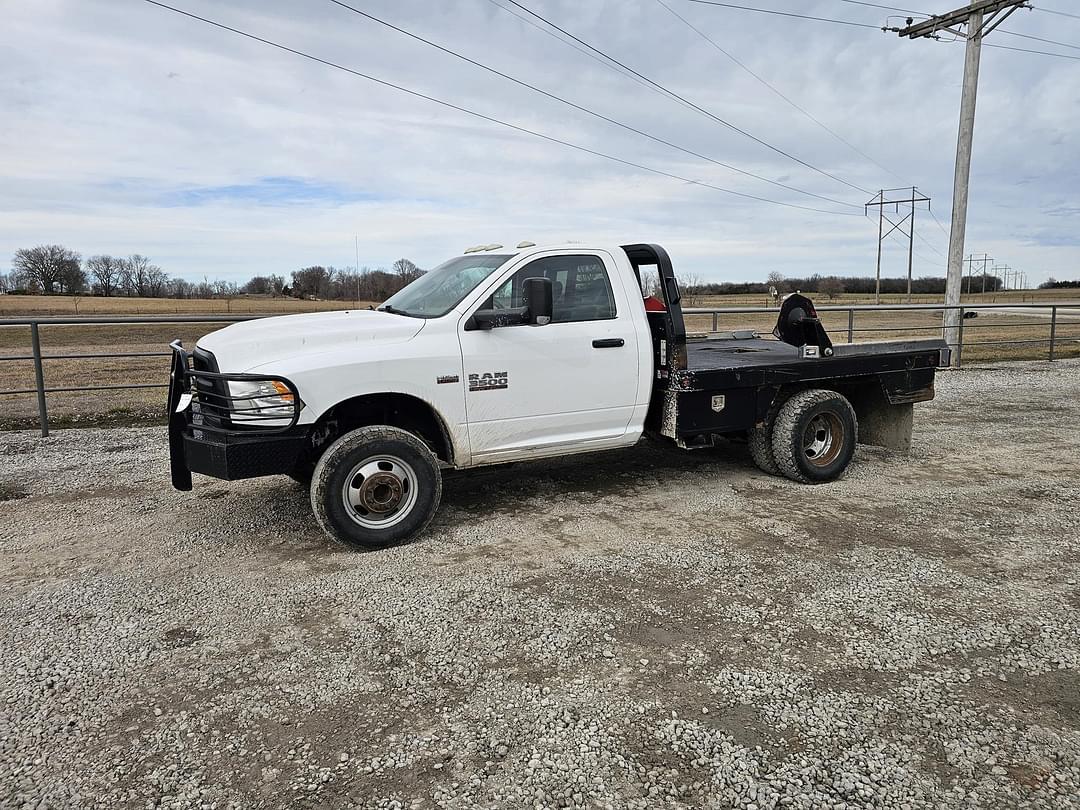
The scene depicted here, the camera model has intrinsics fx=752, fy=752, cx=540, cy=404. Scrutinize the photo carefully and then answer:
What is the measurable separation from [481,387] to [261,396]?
1.44 metres

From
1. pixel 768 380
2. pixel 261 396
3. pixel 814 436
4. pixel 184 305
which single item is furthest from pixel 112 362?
pixel 184 305

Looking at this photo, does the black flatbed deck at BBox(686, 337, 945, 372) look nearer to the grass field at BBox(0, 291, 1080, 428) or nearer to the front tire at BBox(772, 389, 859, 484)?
the front tire at BBox(772, 389, 859, 484)

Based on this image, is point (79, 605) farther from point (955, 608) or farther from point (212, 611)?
point (955, 608)

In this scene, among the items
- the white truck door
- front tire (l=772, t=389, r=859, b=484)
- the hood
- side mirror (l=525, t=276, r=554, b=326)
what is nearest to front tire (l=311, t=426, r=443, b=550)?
the white truck door

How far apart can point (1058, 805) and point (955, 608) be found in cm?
159

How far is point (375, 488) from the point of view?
491 centimetres

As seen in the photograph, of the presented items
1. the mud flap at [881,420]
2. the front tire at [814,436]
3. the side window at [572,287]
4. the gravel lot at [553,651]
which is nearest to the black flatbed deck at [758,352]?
the front tire at [814,436]

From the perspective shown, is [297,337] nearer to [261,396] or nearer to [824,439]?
[261,396]

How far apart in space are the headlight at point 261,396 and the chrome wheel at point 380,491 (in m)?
0.61

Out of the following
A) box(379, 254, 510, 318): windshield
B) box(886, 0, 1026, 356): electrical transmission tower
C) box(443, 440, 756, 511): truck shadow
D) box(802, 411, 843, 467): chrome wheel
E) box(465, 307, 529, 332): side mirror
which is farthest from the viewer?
box(886, 0, 1026, 356): electrical transmission tower

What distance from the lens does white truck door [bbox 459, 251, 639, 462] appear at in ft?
17.3

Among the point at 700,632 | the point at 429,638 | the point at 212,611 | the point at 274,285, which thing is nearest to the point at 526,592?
A: the point at 429,638

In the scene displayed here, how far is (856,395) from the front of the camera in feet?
24.6

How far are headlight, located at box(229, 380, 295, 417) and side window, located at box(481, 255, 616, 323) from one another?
5.49 ft
